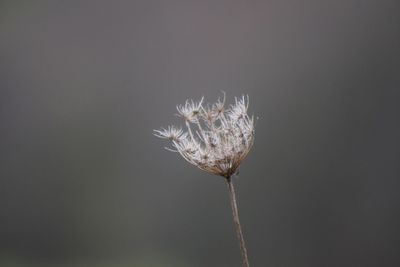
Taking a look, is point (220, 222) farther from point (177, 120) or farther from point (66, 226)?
point (66, 226)

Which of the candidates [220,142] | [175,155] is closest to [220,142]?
[220,142]

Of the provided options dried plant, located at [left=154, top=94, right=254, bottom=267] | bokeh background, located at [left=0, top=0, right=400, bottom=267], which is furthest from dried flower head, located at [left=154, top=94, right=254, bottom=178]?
bokeh background, located at [left=0, top=0, right=400, bottom=267]

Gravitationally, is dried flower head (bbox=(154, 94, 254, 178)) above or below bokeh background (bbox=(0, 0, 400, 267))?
below

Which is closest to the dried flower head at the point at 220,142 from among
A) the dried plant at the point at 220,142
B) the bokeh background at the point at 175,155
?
the dried plant at the point at 220,142

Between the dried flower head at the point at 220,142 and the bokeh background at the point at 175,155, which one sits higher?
the bokeh background at the point at 175,155

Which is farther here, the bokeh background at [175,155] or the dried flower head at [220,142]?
the bokeh background at [175,155]

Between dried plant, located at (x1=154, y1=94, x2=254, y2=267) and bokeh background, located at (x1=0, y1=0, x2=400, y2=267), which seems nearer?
dried plant, located at (x1=154, y1=94, x2=254, y2=267)

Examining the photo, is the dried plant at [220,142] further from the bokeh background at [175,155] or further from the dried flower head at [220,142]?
the bokeh background at [175,155]

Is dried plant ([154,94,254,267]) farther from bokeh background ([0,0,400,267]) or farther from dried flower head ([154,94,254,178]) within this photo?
bokeh background ([0,0,400,267])

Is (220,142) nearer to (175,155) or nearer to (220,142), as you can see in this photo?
(220,142)
